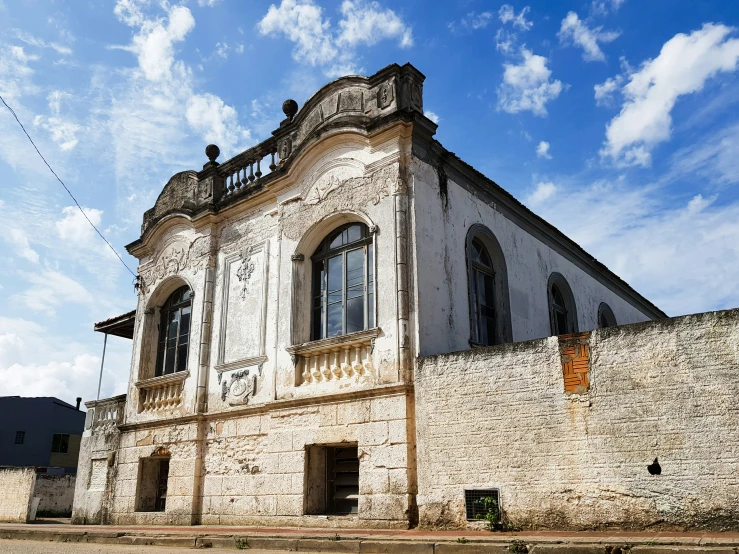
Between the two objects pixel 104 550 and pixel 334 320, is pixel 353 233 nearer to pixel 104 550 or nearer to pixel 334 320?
pixel 334 320

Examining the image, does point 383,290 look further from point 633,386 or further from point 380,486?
point 633,386

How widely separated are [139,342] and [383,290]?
6.67m

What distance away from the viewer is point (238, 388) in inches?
437

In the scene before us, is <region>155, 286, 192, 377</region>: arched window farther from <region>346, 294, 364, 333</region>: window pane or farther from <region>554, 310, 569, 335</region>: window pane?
<region>554, 310, 569, 335</region>: window pane

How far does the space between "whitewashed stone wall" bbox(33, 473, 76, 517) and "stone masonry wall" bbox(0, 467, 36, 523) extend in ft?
0.73

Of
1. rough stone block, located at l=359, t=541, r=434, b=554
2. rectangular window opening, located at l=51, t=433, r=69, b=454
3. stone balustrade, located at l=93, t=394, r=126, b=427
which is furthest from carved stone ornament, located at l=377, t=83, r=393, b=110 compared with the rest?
rectangular window opening, located at l=51, t=433, r=69, b=454

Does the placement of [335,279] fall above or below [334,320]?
above

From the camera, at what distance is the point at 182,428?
11758 millimetres

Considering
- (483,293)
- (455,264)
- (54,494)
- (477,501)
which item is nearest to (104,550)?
(477,501)

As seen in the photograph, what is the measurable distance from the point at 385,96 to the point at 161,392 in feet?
23.0

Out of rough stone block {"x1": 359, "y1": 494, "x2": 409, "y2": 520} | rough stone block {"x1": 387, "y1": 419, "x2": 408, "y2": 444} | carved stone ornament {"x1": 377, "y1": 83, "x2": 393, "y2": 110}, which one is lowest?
rough stone block {"x1": 359, "y1": 494, "x2": 409, "y2": 520}

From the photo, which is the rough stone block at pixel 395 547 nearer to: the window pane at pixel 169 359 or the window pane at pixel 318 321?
the window pane at pixel 318 321

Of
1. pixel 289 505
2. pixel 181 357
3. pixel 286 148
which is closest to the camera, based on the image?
pixel 289 505

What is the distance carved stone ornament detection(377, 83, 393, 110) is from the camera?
10.2 metres
